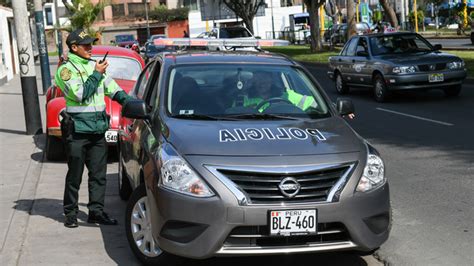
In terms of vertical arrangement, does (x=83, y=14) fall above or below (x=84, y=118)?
above

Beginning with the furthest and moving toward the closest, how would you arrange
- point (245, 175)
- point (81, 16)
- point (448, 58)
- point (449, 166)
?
point (81, 16)
point (448, 58)
point (449, 166)
point (245, 175)

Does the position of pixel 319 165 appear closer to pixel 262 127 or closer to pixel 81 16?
pixel 262 127

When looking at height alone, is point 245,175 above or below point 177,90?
below

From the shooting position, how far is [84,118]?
22.0 ft

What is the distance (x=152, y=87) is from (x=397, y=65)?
35.2 ft

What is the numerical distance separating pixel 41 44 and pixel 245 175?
60.7 feet

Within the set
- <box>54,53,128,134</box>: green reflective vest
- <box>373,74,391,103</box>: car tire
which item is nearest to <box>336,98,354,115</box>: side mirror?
<box>54,53,128,134</box>: green reflective vest

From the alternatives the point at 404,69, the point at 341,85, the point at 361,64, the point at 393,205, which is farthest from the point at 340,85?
the point at 393,205

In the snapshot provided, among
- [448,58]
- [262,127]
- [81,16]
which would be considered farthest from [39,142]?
[81,16]

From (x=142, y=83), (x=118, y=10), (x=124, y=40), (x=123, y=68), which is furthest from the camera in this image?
(x=118, y=10)

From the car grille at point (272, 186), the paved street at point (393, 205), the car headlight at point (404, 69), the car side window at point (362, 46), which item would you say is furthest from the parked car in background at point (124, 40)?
the car grille at point (272, 186)

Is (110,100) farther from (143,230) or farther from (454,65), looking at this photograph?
(454,65)

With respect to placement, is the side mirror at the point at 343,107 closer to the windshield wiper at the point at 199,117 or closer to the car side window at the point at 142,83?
the windshield wiper at the point at 199,117

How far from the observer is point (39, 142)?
1286cm
